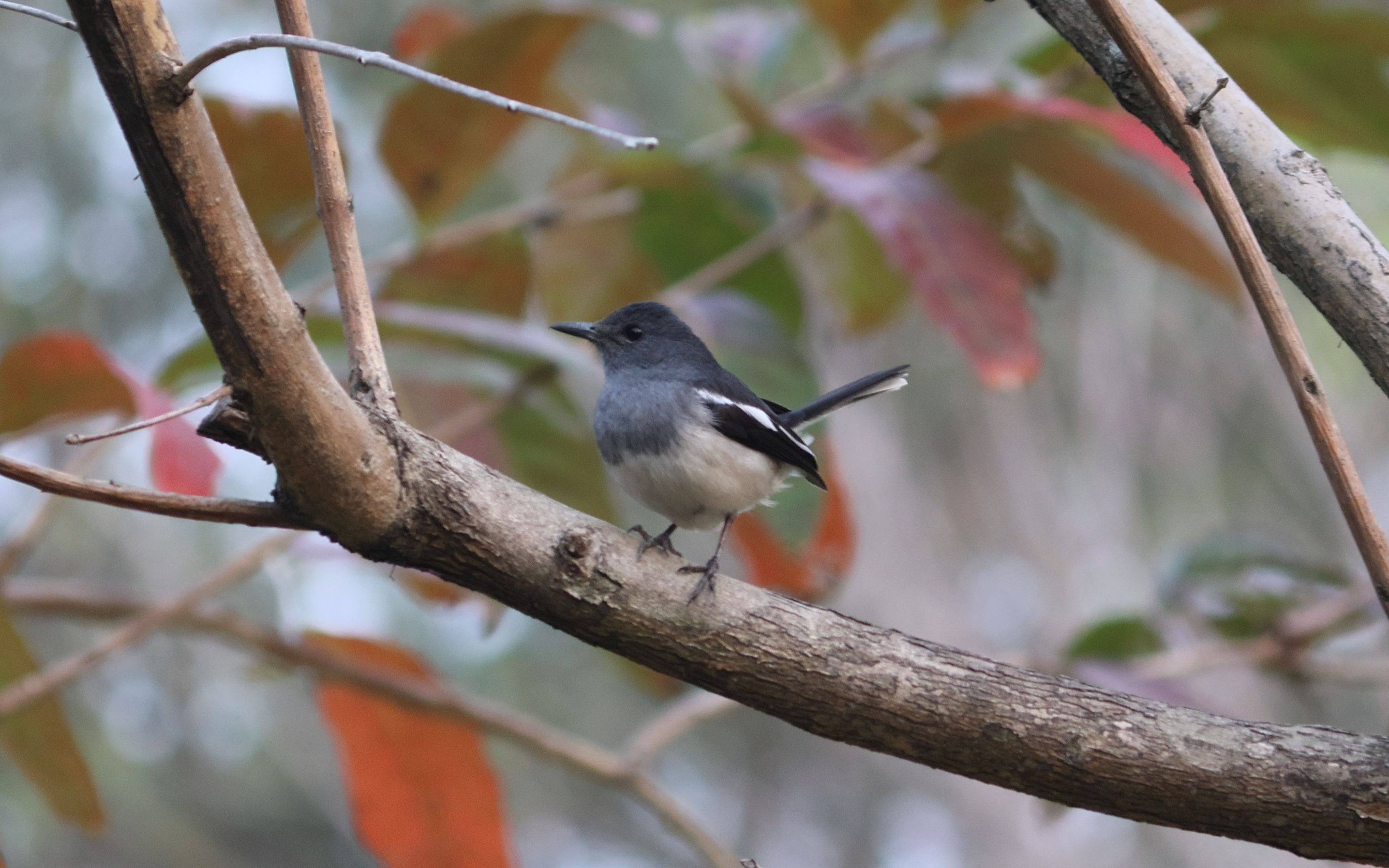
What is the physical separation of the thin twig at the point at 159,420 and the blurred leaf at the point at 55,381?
1071 mm

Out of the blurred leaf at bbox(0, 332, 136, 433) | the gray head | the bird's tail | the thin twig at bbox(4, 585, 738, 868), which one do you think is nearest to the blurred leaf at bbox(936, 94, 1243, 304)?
the bird's tail

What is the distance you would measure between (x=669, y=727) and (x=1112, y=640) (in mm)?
1246

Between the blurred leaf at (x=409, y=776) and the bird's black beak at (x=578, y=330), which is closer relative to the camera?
the blurred leaf at (x=409, y=776)

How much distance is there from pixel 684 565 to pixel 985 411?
20.4ft

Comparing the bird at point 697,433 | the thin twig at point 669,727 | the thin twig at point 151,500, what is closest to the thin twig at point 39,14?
the thin twig at point 151,500

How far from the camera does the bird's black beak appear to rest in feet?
9.75

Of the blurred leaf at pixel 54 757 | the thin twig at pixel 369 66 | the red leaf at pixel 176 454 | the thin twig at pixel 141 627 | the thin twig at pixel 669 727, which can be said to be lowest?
the blurred leaf at pixel 54 757

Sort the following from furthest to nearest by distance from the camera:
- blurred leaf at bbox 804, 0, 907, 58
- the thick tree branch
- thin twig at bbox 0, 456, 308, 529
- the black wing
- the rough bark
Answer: blurred leaf at bbox 804, 0, 907, 58
the black wing
the rough bark
thin twig at bbox 0, 456, 308, 529
the thick tree branch

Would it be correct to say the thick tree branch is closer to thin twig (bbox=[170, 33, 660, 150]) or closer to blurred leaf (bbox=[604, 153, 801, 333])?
thin twig (bbox=[170, 33, 660, 150])

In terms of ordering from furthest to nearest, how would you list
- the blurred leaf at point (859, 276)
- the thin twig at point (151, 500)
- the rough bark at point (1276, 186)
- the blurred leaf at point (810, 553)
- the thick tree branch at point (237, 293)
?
the blurred leaf at point (859, 276), the blurred leaf at point (810, 553), the rough bark at point (1276, 186), the thin twig at point (151, 500), the thick tree branch at point (237, 293)

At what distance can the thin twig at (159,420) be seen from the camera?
121cm

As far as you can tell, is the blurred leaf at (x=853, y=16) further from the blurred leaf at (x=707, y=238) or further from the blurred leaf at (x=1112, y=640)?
the blurred leaf at (x=1112, y=640)

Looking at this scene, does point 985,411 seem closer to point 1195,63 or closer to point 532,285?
point 532,285

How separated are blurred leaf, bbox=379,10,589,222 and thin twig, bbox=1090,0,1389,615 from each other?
1727 mm
